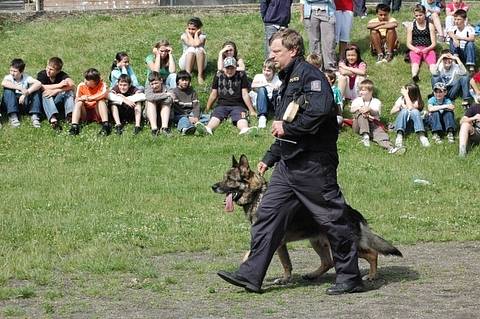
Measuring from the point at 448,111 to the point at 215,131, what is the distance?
395 cm

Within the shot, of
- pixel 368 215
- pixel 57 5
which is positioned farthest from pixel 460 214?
pixel 57 5

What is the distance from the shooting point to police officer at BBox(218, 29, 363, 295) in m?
8.35

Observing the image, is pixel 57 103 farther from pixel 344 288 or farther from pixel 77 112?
pixel 344 288

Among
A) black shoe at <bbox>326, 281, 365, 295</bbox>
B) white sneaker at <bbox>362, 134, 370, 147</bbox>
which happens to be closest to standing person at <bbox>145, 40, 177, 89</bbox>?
white sneaker at <bbox>362, 134, 370, 147</bbox>

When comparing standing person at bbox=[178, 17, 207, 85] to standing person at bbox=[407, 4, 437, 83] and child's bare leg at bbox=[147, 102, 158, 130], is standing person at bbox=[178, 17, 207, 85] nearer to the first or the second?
child's bare leg at bbox=[147, 102, 158, 130]

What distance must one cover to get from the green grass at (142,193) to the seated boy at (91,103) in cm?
26

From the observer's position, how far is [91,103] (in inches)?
674

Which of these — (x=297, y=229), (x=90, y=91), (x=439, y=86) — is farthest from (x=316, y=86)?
(x=90, y=91)

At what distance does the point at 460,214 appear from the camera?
41.5ft

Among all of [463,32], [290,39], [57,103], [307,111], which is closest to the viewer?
[307,111]

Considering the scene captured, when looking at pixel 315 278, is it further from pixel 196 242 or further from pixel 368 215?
Answer: pixel 368 215

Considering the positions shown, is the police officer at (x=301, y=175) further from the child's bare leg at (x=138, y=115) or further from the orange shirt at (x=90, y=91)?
the orange shirt at (x=90, y=91)

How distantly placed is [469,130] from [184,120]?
4.70 metres

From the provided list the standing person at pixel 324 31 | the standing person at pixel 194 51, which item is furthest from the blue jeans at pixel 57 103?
the standing person at pixel 324 31
